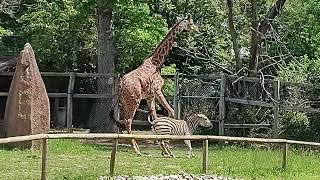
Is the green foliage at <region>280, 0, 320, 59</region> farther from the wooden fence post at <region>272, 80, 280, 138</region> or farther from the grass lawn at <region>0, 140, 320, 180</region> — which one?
the grass lawn at <region>0, 140, 320, 180</region>

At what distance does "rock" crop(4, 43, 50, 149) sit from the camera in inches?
530

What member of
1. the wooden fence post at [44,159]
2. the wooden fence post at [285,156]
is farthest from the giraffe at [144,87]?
the wooden fence post at [44,159]

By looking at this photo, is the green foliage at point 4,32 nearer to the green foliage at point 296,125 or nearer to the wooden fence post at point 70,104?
the wooden fence post at point 70,104

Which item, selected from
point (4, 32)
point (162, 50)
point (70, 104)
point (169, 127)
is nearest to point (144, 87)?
point (162, 50)

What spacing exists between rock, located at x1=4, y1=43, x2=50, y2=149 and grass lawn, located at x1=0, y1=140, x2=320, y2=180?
1.52ft

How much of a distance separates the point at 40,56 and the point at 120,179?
1141cm

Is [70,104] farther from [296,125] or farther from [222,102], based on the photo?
[296,125]

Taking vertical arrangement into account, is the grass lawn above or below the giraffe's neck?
below

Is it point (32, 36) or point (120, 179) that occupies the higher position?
point (32, 36)

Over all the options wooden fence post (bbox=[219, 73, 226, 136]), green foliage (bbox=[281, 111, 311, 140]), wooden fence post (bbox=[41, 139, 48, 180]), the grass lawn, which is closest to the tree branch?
wooden fence post (bbox=[219, 73, 226, 136])

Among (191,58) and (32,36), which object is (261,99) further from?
(32,36)

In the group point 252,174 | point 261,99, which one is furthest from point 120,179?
point 261,99

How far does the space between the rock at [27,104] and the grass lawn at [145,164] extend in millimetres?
462

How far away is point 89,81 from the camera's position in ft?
70.4
